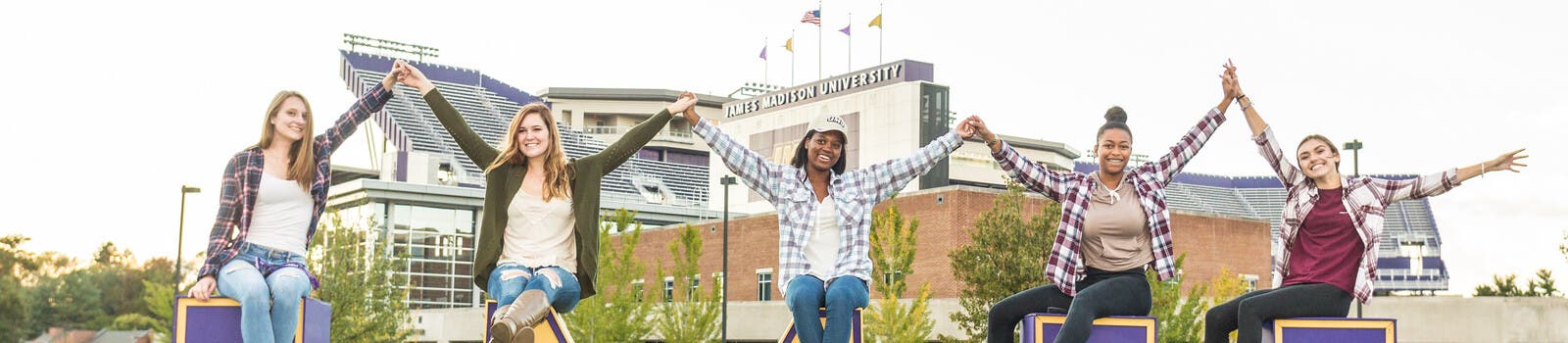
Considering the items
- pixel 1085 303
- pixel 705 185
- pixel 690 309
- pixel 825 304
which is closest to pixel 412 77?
pixel 825 304

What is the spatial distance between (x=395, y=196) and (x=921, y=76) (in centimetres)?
2181

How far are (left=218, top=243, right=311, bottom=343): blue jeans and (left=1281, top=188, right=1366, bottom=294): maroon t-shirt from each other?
16.4ft

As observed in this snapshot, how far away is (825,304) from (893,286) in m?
21.1

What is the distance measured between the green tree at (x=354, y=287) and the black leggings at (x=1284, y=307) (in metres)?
29.1

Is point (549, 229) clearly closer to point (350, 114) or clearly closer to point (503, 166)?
point (503, 166)

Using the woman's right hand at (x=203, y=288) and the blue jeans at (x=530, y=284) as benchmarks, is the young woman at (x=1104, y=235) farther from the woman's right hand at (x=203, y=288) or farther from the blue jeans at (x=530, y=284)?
the woman's right hand at (x=203, y=288)

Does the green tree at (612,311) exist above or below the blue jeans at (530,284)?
below

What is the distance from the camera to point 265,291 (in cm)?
699

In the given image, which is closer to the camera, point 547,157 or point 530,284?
point 530,284

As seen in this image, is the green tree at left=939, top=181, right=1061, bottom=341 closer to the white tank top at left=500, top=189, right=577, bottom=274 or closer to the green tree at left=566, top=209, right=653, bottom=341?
the green tree at left=566, top=209, right=653, bottom=341

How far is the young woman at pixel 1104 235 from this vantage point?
295 inches

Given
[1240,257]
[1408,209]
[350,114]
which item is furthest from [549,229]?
[1408,209]

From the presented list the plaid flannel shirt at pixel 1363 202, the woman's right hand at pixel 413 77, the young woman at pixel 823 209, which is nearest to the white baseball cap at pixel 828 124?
the young woman at pixel 823 209

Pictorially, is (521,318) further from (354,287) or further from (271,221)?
(354,287)
